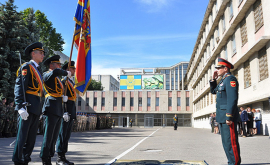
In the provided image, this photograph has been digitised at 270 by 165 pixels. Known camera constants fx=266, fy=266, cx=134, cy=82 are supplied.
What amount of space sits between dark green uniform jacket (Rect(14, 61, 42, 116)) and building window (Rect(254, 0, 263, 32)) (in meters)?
16.5

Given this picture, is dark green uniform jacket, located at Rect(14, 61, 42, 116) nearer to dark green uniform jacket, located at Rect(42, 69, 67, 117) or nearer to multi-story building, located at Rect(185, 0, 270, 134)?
dark green uniform jacket, located at Rect(42, 69, 67, 117)

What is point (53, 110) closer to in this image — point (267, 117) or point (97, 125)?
point (267, 117)

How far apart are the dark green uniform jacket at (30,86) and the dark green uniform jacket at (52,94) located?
0.27 m

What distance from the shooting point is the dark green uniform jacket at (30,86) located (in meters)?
4.66

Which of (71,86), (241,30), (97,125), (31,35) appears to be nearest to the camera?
(71,86)

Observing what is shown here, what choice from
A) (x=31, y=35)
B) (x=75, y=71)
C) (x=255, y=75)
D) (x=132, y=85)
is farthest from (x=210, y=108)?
(x=132, y=85)

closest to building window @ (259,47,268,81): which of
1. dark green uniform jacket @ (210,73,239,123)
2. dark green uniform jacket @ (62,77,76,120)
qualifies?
dark green uniform jacket @ (210,73,239,123)

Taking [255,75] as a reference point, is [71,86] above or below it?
below

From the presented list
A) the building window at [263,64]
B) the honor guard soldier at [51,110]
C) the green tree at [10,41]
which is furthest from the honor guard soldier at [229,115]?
the green tree at [10,41]

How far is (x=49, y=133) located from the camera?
5.10 meters

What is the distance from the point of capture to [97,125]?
31750mm

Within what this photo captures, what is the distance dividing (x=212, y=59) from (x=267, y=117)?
56.9 ft

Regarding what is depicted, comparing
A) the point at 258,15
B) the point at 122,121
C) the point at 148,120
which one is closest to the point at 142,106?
the point at 148,120

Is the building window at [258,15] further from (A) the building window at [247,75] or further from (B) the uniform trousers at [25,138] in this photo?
(B) the uniform trousers at [25,138]
